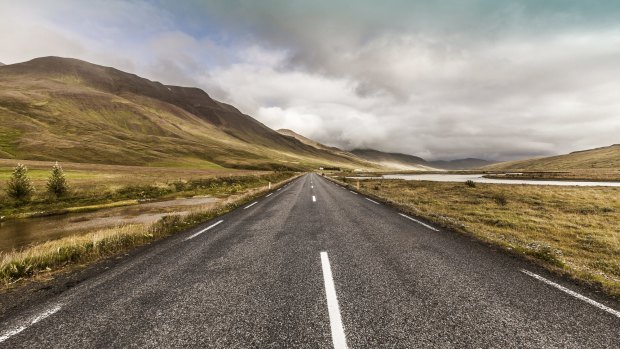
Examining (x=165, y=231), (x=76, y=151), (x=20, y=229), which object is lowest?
(x=20, y=229)

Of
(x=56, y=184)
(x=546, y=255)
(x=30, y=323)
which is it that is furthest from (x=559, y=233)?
(x=56, y=184)

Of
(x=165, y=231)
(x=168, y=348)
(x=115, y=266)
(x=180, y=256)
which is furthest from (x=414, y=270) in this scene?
(x=165, y=231)

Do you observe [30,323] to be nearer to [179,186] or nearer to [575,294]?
[575,294]

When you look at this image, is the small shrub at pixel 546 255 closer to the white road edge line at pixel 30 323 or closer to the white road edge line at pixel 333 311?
the white road edge line at pixel 333 311

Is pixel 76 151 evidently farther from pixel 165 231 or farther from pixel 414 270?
pixel 414 270

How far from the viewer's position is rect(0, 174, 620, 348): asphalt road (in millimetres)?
3719

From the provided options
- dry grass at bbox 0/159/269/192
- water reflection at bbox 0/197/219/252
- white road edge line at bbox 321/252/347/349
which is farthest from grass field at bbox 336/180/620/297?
dry grass at bbox 0/159/269/192

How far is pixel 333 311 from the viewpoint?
4.32 meters

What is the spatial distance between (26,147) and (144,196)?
10754 centimetres

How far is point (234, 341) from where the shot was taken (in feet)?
11.9

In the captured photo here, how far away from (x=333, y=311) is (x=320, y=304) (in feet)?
1.04

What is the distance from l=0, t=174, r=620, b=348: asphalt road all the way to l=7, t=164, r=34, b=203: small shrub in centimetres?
3056

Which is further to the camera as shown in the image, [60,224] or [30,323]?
[60,224]

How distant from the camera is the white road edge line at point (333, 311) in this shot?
3561 mm
